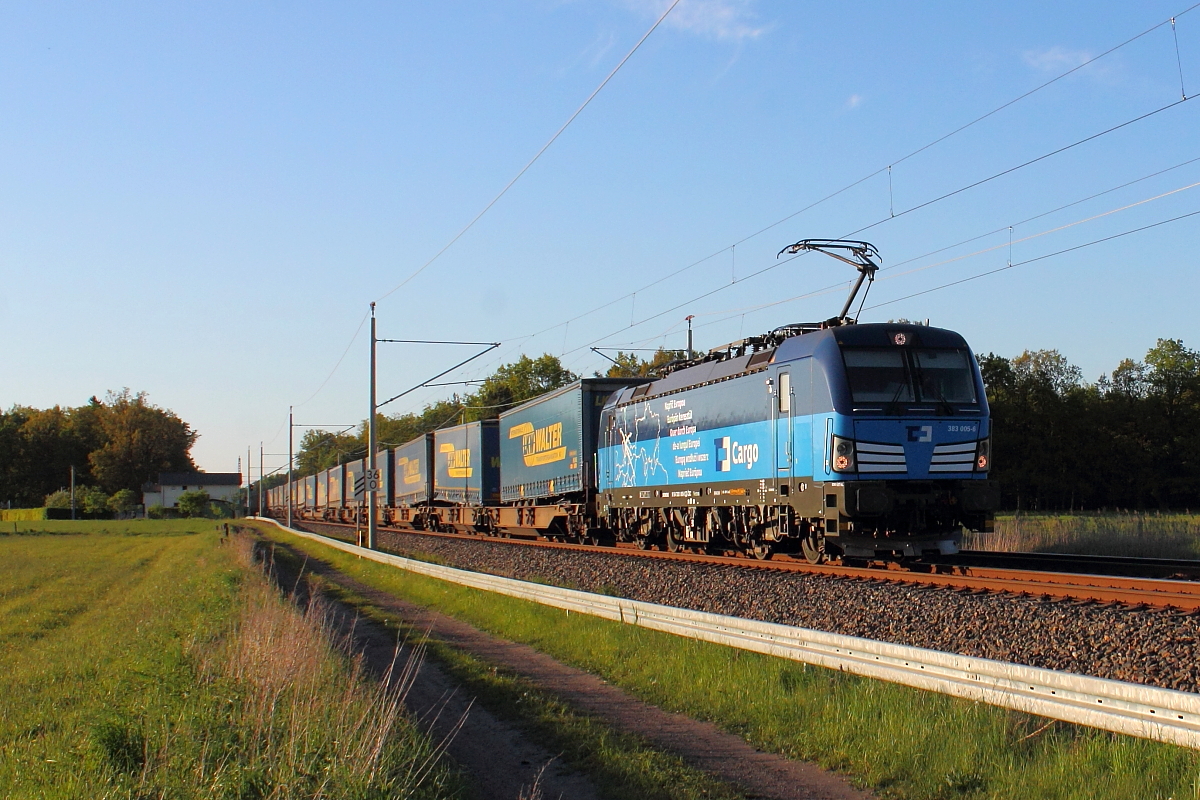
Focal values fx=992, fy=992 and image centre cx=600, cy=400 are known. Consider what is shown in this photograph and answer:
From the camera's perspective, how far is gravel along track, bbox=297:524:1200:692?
854 centimetres

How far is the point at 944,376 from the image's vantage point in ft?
50.7

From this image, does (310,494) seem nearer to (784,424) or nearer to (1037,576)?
(784,424)

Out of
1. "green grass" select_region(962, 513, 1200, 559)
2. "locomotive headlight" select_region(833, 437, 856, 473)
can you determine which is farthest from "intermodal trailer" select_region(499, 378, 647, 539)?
"locomotive headlight" select_region(833, 437, 856, 473)

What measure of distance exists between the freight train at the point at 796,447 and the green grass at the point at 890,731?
5218 mm

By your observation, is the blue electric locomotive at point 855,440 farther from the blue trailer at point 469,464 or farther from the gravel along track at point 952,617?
the blue trailer at point 469,464

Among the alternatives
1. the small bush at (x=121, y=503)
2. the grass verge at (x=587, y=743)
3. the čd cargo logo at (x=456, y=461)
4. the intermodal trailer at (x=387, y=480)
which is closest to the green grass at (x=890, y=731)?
the grass verge at (x=587, y=743)

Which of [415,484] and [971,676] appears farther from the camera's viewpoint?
[415,484]

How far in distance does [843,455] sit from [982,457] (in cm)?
241

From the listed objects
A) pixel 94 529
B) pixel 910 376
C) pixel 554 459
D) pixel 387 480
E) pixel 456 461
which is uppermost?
pixel 910 376

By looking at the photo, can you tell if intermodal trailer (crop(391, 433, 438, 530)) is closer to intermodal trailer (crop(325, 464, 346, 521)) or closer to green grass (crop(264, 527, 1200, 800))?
intermodal trailer (crop(325, 464, 346, 521))

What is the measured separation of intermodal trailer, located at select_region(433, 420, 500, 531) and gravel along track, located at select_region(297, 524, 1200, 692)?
54.3ft

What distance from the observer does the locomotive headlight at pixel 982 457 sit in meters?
Result: 15.3

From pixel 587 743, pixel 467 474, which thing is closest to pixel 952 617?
pixel 587 743

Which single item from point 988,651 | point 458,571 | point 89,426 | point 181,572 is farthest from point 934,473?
point 89,426
